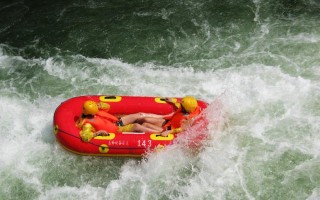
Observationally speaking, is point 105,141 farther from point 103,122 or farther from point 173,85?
point 173,85

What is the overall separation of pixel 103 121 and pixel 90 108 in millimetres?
352

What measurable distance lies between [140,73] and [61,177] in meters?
3.13

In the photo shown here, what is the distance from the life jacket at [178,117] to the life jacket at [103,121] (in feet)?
3.01

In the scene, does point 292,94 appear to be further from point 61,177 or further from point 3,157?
point 3,157

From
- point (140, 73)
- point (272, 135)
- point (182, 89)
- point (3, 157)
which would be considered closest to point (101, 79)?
point (140, 73)

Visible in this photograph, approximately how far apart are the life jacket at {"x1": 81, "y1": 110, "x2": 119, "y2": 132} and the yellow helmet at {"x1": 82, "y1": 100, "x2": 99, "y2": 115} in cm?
11

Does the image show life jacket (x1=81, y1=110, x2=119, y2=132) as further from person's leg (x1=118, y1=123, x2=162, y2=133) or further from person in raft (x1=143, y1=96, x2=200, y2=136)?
person in raft (x1=143, y1=96, x2=200, y2=136)

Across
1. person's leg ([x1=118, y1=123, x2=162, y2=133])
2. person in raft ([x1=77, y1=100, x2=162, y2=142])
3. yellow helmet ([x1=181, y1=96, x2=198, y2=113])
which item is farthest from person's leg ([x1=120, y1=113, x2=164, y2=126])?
yellow helmet ([x1=181, y1=96, x2=198, y2=113])

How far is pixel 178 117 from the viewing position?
22.9 feet

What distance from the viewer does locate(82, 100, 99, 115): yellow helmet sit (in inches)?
266

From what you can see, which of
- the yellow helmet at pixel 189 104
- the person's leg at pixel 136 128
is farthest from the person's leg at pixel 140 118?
the yellow helmet at pixel 189 104

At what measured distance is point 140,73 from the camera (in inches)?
361

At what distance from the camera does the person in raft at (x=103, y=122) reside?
677 cm

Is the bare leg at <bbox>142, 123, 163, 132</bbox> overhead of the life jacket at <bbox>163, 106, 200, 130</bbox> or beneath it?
beneath
